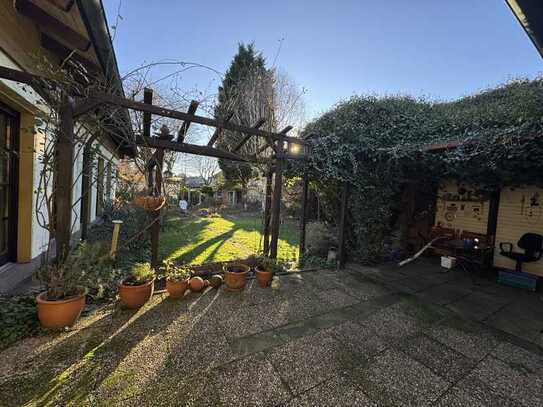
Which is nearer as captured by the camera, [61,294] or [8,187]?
[61,294]

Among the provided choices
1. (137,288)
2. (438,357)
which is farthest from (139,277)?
(438,357)

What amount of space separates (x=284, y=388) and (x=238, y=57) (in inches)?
714

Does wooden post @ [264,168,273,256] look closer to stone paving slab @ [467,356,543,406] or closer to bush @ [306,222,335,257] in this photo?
bush @ [306,222,335,257]

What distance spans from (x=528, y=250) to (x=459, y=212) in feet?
4.67

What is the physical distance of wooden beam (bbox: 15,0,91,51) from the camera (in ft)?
8.43

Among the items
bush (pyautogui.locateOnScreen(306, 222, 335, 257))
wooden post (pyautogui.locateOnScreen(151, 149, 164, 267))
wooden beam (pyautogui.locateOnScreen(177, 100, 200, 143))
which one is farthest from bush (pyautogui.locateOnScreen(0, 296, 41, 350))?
bush (pyautogui.locateOnScreen(306, 222, 335, 257))

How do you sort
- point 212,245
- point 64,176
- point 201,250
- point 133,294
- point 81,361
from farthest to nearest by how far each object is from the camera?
point 212,245
point 201,250
point 133,294
point 64,176
point 81,361

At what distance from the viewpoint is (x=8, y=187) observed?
3.26m

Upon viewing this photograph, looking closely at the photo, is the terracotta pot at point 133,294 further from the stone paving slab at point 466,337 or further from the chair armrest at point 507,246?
the chair armrest at point 507,246

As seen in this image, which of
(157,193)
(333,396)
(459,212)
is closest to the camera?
(333,396)

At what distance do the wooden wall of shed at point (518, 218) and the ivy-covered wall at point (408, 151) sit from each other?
59cm

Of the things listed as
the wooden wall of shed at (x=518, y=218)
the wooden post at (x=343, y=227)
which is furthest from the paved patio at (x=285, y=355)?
the wooden wall of shed at (x=518, y=218)

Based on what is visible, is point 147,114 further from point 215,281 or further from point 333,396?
point 333,396

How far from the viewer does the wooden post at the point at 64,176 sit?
2.48 meters
